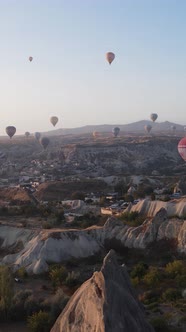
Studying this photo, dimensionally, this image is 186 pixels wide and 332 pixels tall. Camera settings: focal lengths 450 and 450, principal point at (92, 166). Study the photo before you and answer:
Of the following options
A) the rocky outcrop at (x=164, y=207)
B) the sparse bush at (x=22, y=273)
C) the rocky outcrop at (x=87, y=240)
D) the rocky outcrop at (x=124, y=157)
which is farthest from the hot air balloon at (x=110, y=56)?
the sparse bush at (x=22, y=273)

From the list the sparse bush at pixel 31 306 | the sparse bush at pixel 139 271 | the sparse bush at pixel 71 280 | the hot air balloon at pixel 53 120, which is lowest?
the sparse bush at pixel 139 271

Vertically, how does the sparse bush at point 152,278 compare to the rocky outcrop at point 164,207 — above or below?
below

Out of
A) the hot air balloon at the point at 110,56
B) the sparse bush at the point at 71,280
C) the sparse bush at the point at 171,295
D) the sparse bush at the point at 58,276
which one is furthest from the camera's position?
the hot air balloon at the point at 110,56

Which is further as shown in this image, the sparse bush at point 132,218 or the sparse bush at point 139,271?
the sparse bush at point 132,218

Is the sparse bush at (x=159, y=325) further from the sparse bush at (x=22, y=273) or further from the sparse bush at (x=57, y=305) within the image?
the sparse bush at (x=22, y=273)

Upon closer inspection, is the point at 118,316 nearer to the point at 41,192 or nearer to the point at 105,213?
the point at 105,213

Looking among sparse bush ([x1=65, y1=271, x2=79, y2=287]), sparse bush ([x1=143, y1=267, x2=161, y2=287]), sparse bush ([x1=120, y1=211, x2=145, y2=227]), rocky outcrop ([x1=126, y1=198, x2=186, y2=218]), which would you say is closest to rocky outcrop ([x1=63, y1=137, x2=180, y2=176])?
rocky outcrop ([x1=126, y1=198, x2=186, y2=218])

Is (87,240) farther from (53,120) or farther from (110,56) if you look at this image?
(53,120)

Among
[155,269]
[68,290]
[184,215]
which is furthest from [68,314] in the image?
[184,215]
